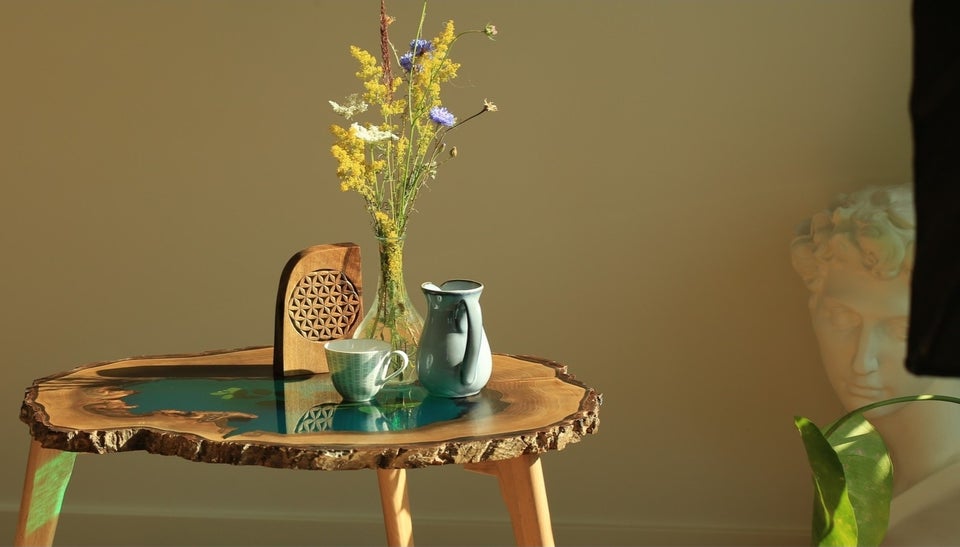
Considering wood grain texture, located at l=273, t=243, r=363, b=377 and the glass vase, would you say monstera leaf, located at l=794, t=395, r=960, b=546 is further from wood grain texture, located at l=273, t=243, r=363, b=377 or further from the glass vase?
wood grain texture, located at l=273, t=243, r=363, b=377

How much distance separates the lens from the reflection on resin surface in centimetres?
143

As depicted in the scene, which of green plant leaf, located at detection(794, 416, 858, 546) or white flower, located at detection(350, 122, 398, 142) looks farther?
white flower, located at detection(350, 122, 398, 142)

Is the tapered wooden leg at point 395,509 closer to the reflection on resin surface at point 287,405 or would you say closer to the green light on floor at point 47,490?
the reflection on resin surface at point 287,405

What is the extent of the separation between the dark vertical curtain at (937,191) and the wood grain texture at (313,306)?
130cm

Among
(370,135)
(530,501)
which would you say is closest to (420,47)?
(370,135)

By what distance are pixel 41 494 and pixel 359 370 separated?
0.54 metres

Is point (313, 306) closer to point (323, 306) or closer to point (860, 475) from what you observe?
point (323, 306)

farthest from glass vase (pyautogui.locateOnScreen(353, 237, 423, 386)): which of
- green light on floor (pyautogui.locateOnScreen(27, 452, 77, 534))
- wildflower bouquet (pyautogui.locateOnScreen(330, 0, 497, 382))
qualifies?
green light on floor (pyautogui.locateOnScreen(27, 452, 77, 534))

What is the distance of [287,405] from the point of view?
1.52 m

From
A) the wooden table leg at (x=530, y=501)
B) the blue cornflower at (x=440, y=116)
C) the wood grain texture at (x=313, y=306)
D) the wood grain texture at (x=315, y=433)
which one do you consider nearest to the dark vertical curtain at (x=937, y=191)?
the wood grain texture at (x=315, y=433)

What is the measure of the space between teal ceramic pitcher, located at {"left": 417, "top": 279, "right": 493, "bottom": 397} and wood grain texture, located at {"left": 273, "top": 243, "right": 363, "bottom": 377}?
239 millimetres

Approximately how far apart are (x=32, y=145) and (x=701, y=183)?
158cm

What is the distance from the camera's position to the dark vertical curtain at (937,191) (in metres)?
0.44

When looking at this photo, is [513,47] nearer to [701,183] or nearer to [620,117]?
[620,117]
